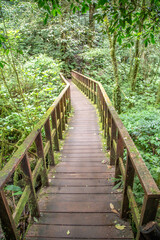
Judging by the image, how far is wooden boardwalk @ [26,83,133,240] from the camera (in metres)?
2.34

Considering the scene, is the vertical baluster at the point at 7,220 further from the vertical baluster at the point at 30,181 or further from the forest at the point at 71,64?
the forest at the point at 71,64

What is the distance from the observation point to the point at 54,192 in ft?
10.3

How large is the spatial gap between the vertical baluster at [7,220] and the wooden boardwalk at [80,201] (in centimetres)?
58

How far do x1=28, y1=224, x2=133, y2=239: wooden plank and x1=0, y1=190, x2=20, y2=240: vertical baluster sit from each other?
0.59 m

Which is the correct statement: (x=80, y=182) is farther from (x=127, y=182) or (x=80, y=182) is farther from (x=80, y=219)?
(x=127, y=182)

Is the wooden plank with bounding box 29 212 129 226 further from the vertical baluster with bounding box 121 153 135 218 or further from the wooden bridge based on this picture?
the vertical baluster with bounding box 121 153 135 218

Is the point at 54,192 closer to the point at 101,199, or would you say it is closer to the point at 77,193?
the point at 77,193

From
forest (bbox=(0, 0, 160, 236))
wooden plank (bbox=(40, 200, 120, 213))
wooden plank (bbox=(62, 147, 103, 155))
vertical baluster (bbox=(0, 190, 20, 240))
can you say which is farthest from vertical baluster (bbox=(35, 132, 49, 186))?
forest (bbox=(0, 0, 160, 236))

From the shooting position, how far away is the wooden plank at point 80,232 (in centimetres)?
227

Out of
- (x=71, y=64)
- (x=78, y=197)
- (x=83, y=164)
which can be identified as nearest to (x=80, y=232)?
(x=78, y=197)

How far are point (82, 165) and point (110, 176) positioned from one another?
0.74 metres

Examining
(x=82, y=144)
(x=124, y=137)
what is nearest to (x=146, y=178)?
(x=124, y=137)

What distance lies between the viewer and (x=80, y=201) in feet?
9.57

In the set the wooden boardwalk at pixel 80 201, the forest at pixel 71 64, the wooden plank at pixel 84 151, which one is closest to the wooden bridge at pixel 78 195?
the wooden boardwalk at pixel 80 201
